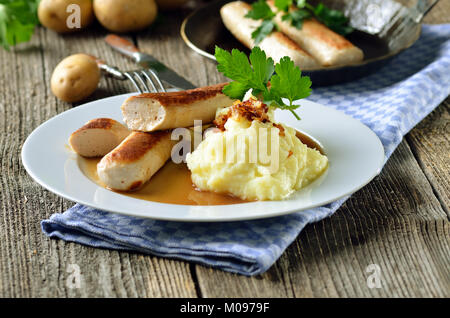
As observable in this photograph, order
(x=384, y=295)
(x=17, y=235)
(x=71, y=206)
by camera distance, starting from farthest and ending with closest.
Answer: (x=71, y=206) < (x=17, y=235) < (x=384, y=295)

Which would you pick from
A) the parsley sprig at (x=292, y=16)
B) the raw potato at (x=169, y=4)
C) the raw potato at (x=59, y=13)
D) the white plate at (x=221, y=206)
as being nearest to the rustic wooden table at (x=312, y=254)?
the white plate at (x=221, y=206)

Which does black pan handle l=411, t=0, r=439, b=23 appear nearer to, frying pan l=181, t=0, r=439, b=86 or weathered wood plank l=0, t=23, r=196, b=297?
frying pan l=181, t=0, r=439, b=86

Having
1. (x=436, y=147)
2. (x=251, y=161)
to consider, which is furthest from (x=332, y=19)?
(x=251, y=161)

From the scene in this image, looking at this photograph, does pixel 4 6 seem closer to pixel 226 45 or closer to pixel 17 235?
pixel 226 45

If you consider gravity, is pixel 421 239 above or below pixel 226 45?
above

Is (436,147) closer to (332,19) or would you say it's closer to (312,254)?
(312,254)

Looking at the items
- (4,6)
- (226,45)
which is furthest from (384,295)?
(4,6)

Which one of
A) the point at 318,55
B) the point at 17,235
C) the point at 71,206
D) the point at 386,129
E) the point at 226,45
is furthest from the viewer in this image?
the point at 226,45
